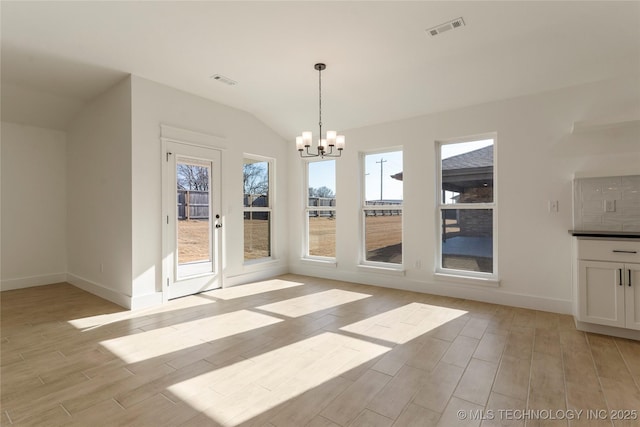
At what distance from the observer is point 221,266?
4.80 meters

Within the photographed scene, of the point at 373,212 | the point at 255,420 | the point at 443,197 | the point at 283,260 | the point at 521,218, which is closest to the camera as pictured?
the point at 255,420

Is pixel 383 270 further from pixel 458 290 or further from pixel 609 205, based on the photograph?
pixel 609 205

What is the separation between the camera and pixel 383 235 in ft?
16.8

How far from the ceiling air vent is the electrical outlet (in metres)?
2.47

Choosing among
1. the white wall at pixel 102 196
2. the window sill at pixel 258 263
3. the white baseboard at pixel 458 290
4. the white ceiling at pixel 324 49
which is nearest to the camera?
the white ceiling at pixel 324 49

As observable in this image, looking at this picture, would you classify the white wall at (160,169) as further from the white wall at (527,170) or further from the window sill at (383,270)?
the white wall at (527,170)

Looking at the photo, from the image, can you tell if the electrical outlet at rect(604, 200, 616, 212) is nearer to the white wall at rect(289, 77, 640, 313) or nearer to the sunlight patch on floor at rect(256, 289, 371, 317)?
the white wall at rect(289, 77, 640, 313)

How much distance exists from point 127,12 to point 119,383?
297 centimetres

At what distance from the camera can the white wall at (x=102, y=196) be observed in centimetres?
390

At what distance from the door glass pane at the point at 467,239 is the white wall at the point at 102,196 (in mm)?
4243

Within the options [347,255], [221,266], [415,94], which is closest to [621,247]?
[415,94]

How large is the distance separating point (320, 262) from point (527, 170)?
3404 mm

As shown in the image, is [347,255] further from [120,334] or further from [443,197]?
[120,334]

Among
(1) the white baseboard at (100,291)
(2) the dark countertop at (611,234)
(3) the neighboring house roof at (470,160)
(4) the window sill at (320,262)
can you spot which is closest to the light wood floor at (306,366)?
(1) the white baseboard at (100,291)
